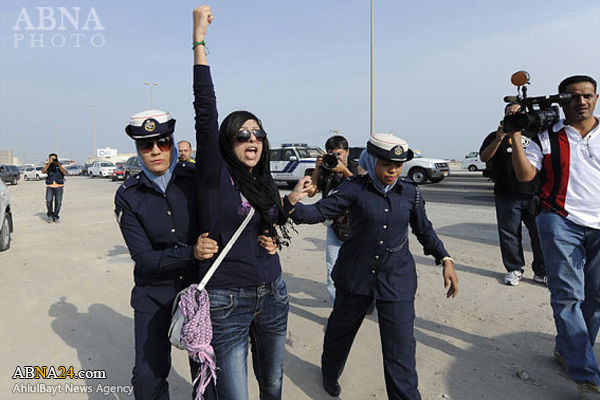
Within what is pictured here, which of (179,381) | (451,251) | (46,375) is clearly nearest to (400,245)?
(179,381)

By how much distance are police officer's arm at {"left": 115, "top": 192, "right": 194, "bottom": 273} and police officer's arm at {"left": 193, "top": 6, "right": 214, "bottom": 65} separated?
86 centimetres

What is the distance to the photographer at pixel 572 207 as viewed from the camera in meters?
2.93

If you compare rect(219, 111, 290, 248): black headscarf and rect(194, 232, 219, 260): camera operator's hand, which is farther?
rect(219, 111, 290, 248): black headscarf

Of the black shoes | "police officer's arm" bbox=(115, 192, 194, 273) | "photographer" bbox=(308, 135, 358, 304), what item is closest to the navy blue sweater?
"police officer's arm" bbox=(115, 192, 194, 273)

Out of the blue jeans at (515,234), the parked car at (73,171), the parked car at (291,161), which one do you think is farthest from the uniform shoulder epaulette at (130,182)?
the parked car at (73,171)

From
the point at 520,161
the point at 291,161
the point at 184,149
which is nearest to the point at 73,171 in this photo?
the point at 291,161

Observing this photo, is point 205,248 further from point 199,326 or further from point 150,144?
point 150,144

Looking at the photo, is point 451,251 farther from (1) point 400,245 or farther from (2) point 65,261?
(2) point 65,261

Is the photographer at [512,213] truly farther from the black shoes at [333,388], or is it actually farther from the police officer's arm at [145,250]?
the police officer's arm at [145,250]

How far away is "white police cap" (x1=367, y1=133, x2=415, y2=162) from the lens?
266cm

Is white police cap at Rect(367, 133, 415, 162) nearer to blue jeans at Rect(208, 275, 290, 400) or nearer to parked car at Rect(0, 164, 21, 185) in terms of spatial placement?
blue jeans at Rect(208, 275, 290, 400)

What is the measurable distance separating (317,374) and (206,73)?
248 centimetres

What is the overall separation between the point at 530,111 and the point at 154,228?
2.64 m

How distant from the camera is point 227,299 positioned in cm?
205
